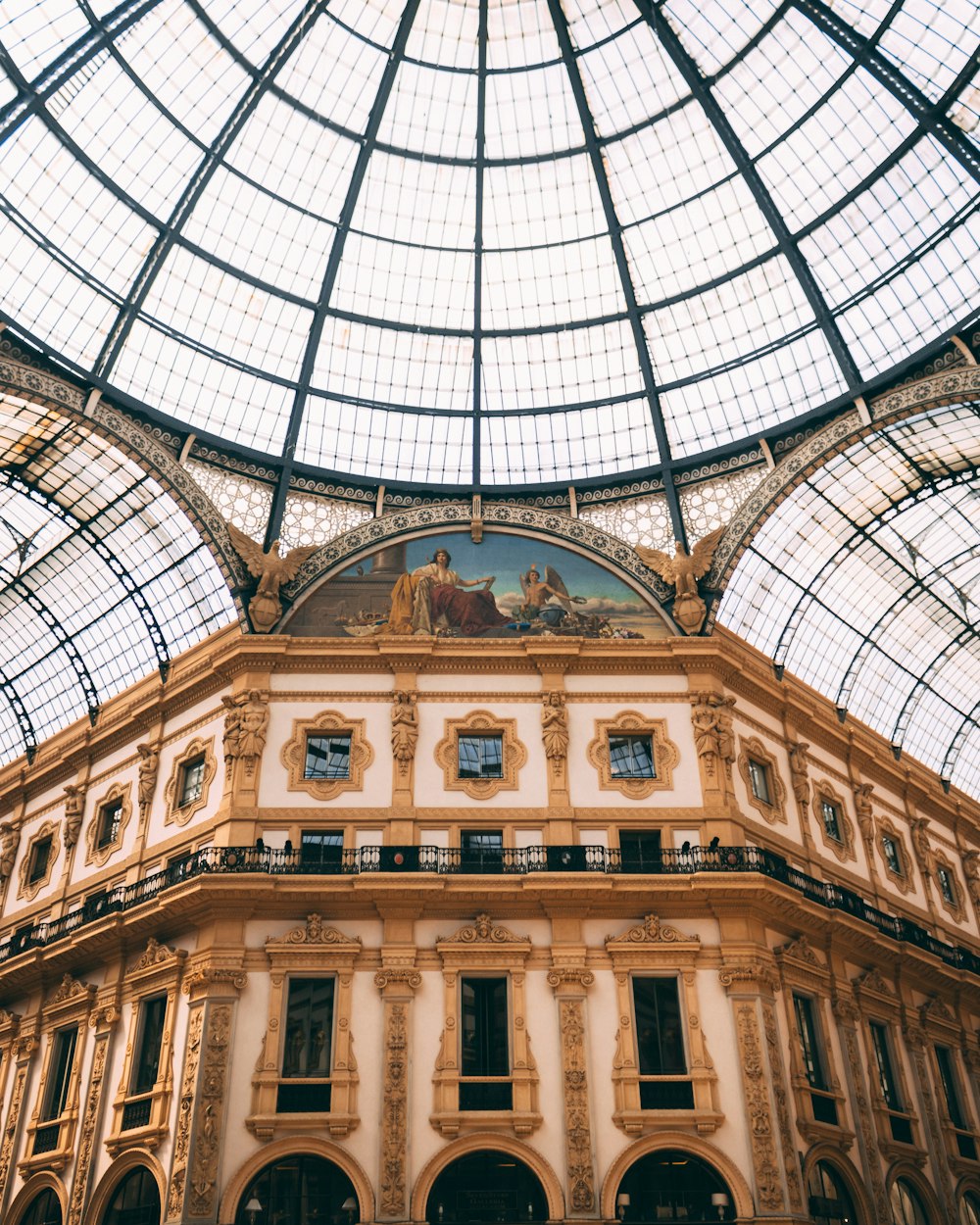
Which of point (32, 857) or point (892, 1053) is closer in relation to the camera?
point (892, 1053)

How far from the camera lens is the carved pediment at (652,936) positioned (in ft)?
107

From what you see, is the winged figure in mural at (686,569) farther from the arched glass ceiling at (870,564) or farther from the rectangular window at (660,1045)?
the rectangular window at (660,1045)

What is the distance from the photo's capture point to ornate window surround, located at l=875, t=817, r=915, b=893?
141 feet

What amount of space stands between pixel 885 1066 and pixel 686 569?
17.1 meters

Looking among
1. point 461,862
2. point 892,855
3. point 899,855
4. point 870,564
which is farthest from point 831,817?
point 461,862

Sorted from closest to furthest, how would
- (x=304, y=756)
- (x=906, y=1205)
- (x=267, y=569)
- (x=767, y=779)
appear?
(x=906, y=1205), (x=304, y=756), (x=267, y=569), (x=767, y=779)

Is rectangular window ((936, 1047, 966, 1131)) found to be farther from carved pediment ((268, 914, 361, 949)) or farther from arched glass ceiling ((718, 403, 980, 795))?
carved pediment ((268, 914, 361, 949))

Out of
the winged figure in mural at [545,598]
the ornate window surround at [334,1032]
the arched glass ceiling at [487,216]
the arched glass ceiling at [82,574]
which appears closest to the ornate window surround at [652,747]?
the winged figure in mural at [545,598]

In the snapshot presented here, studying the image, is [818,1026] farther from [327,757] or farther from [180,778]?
[180,778]

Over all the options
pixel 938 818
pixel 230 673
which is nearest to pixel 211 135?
pixel 230 673

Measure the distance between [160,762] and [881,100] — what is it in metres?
30.6

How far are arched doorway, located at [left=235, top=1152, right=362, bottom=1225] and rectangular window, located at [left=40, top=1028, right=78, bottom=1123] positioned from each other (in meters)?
8.45

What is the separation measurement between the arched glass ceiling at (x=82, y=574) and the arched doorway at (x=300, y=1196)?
17.9 m

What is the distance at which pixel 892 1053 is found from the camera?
37312 millimetres
